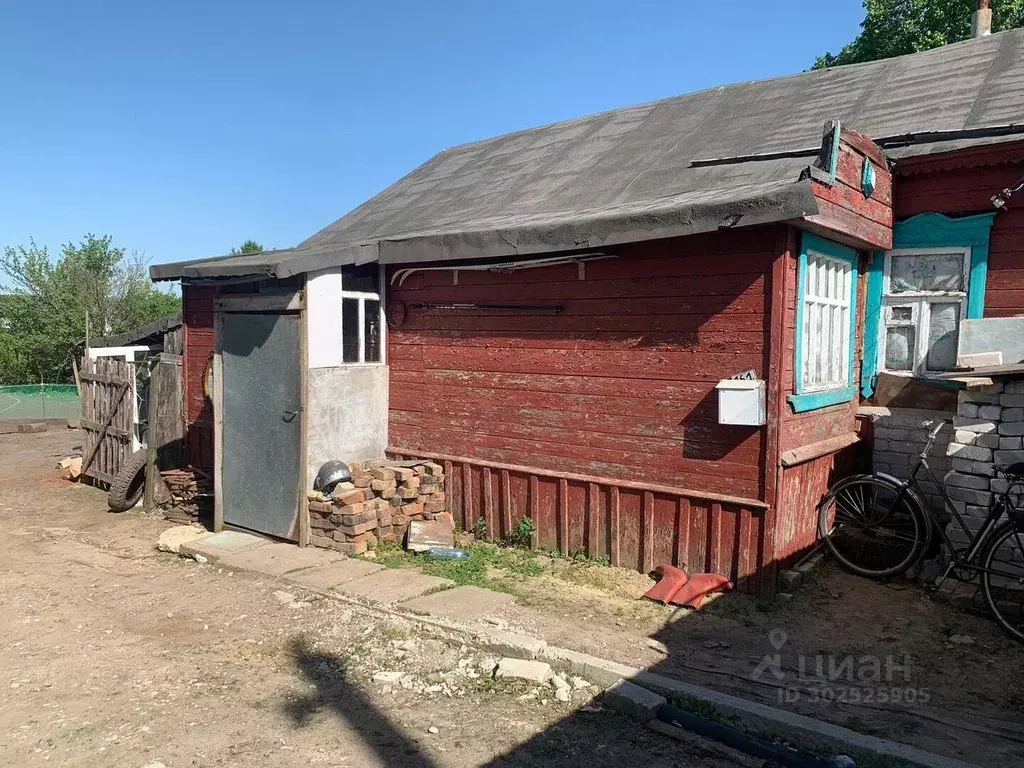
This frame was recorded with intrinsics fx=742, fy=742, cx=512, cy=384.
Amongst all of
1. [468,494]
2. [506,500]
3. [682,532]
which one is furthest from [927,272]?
[468,494]

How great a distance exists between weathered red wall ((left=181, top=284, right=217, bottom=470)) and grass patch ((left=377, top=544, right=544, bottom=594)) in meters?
4.26

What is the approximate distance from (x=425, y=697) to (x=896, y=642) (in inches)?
134

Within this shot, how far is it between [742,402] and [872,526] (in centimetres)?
181

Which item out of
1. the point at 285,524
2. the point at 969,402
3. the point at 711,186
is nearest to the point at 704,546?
the point at 969,402

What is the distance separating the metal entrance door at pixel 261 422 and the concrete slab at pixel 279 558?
0.26 metres

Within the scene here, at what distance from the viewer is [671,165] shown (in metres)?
8.77

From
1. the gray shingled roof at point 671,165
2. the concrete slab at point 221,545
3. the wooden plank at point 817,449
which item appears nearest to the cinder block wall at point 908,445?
the wooden plank at point 817,449

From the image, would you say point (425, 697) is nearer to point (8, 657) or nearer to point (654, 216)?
point (8, 657)

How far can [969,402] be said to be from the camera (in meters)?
6.05

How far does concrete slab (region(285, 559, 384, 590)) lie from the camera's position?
664 cm

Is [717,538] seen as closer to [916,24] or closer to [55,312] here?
[916,24]

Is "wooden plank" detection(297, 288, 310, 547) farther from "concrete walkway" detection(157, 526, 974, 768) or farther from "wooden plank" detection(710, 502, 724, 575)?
"wooden plank" detection(710, 502, 724, 575)

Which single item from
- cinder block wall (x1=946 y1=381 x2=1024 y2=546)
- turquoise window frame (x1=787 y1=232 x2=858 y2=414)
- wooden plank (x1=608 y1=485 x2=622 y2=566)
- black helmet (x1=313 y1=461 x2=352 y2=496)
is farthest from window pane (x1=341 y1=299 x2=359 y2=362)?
cinder block wall (x1=946 y1=381 x2=1024 y2=546)

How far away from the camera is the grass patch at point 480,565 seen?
6.70m
